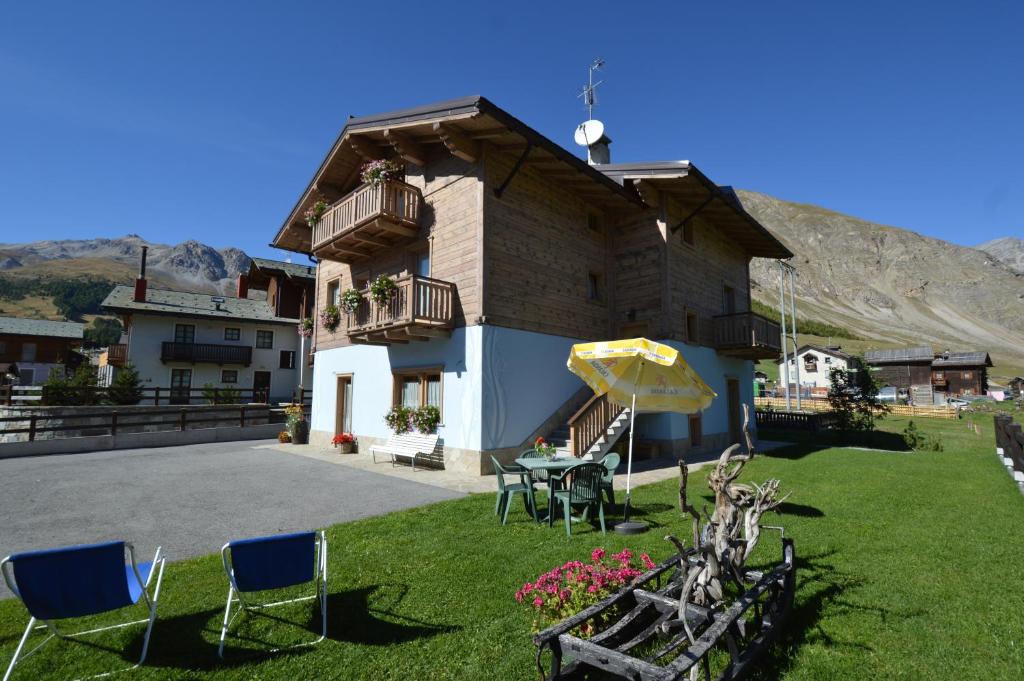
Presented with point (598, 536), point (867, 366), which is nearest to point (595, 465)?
point (598, 536)

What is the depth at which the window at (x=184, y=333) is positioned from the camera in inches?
1291

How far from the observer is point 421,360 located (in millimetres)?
13398

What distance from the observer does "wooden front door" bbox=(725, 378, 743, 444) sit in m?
17.2

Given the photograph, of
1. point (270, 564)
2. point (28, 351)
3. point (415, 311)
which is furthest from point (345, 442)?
point (28, 351)

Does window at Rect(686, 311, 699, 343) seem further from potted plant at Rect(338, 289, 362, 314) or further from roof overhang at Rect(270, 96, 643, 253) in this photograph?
potted plant at Rect(338, 289, 362, 314)

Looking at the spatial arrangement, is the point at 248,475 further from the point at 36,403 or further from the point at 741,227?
the point at 36,403

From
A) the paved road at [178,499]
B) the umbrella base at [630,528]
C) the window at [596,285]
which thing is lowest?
the paved road at [178,499]

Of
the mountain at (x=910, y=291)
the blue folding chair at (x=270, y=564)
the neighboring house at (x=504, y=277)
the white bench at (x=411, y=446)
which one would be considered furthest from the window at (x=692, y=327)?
the mountain at (x=910, y=291)

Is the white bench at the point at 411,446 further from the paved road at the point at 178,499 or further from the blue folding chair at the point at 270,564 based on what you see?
the blue folding chair at the point at 270,564

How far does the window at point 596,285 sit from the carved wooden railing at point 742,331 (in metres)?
4.51

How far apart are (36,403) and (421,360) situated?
22494mm

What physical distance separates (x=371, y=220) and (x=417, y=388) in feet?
16.1

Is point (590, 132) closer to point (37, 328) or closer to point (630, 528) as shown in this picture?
point (630, 528)

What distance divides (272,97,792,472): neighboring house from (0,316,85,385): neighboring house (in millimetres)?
46186
